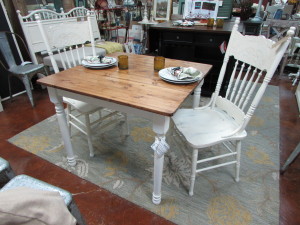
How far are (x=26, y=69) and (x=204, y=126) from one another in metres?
2.36

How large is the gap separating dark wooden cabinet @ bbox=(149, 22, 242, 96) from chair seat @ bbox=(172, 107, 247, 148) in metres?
1.23

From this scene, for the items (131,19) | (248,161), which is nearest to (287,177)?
(248,161)

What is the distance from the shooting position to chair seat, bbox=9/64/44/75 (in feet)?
7.92

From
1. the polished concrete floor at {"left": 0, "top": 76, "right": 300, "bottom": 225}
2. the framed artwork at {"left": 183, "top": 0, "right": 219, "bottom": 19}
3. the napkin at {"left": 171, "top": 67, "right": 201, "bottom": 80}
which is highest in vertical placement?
the framed artwork at {"left": 183, "top": 0, "right": 219, "bottom": 19}

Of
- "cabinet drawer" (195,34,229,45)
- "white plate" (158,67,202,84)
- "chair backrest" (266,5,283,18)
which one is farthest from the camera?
"chair backrest" (266,5,283,18)

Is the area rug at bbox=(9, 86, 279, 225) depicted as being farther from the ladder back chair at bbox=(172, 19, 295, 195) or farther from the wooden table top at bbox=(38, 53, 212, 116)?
the wooden table top at bbox=(38, 53, 212, 116)

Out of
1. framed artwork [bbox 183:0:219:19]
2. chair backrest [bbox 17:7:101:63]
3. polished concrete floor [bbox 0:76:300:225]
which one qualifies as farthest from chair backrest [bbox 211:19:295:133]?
chair backrest [bbox 17:7:101:63]

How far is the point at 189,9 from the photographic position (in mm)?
2668

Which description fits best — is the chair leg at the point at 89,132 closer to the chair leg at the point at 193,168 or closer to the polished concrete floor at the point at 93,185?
the polished concrete floor at the point at 93,185

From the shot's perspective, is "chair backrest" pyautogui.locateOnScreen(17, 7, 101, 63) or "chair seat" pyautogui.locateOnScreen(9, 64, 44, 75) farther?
"chair backrest" pyautogui.locateOnScreen(17, 7, 101, 63)

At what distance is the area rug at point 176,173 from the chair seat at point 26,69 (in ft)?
2.33

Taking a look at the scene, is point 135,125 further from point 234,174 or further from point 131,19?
point 131,19

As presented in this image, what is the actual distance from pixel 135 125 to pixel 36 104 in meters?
1.46

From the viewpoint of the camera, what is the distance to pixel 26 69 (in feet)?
8.18
